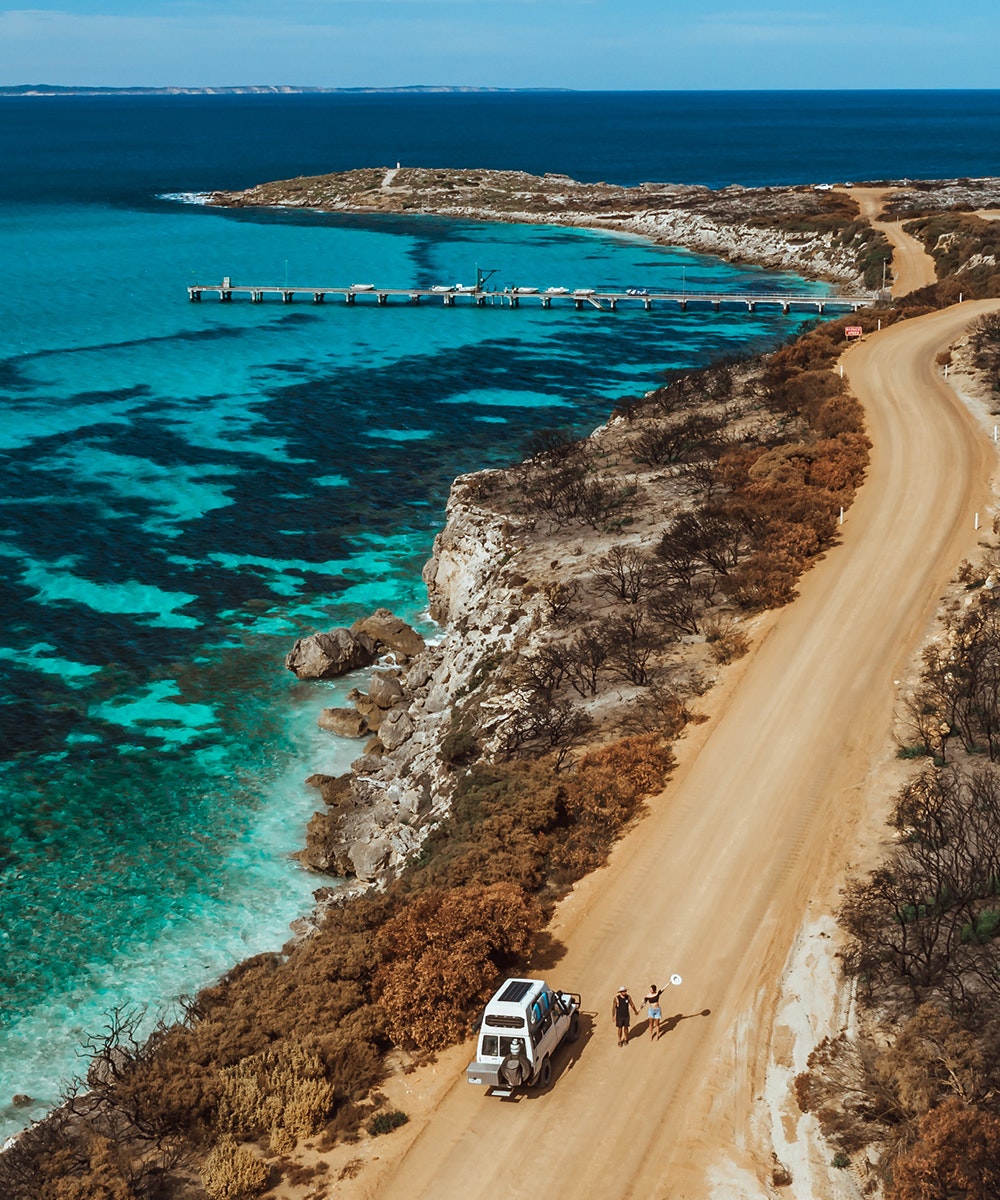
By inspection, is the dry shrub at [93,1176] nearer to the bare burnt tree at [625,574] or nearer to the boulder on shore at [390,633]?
the bare burnt tree at [625,574]

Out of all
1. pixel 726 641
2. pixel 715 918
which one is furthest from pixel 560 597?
pixel 715 918

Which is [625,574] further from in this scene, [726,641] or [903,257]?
[903,257]

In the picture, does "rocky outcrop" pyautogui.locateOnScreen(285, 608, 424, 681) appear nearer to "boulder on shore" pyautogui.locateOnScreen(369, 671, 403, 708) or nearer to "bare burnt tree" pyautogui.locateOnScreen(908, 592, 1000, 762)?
"boulder on shore" pyautogui.locateOnScreen(369, 671, 403, 708)

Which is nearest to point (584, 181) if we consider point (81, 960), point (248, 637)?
point (248, 637)

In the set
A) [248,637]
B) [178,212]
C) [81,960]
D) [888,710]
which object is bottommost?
[81,960]

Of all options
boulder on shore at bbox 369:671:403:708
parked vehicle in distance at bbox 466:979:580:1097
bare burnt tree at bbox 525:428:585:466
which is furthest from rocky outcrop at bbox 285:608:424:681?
parked vehicle in distance at bbox 466:979:580:1097

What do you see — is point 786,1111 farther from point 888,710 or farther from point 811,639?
point 811,639
